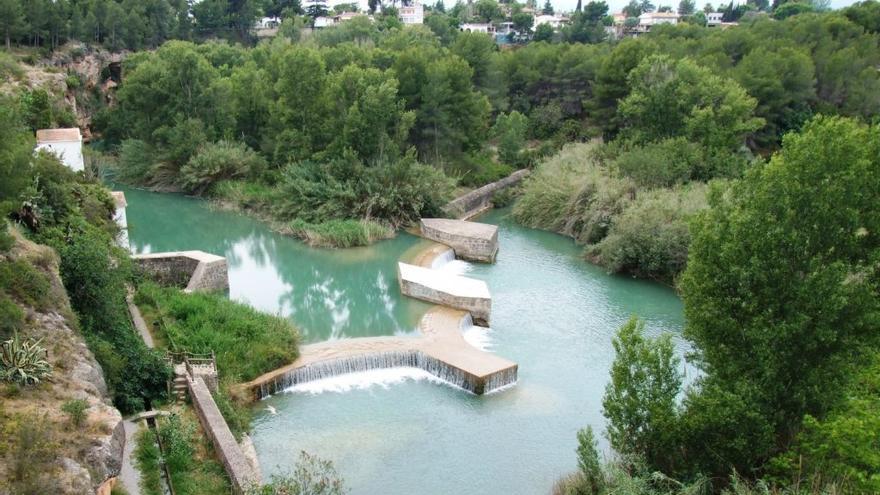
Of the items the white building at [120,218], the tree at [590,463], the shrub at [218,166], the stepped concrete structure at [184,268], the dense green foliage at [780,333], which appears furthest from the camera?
the shrub at [218,166]

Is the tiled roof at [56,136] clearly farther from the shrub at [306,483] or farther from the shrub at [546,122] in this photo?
the shrub at [546,122]

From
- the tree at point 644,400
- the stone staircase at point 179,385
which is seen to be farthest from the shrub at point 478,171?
the tree at point 644,400

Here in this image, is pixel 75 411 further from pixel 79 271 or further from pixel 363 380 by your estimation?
pixel 363 380

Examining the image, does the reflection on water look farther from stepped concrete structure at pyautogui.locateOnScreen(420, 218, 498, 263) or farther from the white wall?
the white wall

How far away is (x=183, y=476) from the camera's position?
12.5 metres

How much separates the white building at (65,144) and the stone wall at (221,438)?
1105cm

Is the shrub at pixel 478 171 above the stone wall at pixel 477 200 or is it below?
above

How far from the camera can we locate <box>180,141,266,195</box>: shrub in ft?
119

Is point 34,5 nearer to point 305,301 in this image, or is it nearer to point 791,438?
point 305,301

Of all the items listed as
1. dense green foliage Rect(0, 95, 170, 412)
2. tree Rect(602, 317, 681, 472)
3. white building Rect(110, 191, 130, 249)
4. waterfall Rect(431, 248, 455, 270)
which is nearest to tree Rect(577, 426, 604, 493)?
tree Rect(602, 317, 681, 472)

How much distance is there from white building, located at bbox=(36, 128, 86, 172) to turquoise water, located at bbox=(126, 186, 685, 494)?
6342mm

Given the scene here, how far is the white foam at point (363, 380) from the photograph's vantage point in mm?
18062

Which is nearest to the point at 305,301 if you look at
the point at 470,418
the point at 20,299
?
the point at 470,418

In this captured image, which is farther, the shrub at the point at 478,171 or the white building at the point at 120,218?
the shrub at the point at 478,171
